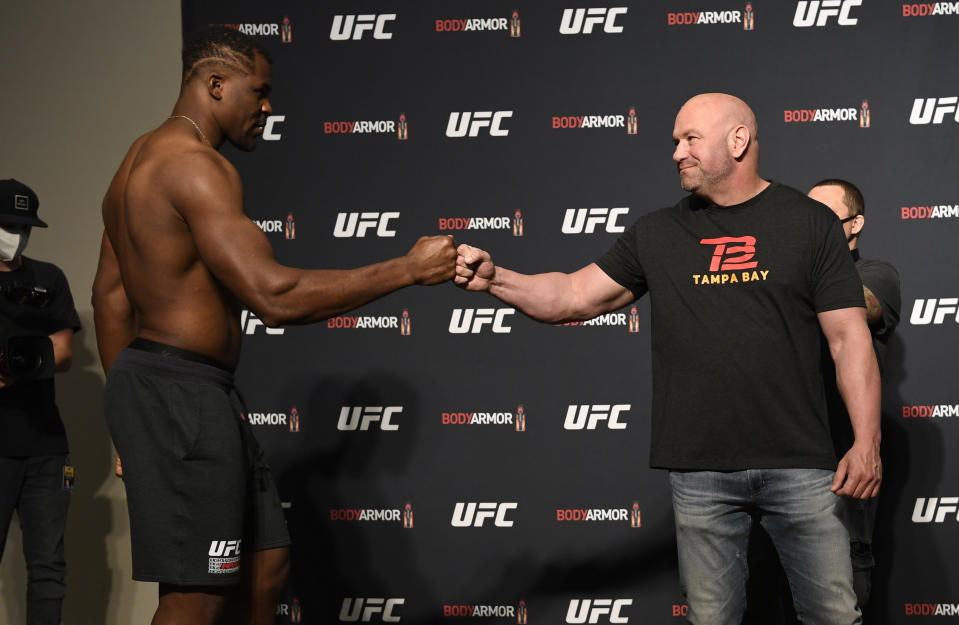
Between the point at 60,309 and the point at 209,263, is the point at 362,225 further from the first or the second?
the point at 209,263

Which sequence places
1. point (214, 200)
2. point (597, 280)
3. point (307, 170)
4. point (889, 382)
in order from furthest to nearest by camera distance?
point (307, 170), point (889, 382), point (597, 280), point (214, 200)

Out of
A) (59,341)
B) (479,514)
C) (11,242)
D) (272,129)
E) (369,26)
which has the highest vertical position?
(369,26)

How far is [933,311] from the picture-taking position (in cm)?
363

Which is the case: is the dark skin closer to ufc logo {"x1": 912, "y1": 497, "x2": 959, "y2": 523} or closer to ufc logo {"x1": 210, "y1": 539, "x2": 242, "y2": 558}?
ufc logo {"x1": 210, "y1": 539, "x2": 242, "y2": 558}

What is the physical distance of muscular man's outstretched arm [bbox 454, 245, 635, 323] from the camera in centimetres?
260

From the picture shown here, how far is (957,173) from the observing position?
364 cm

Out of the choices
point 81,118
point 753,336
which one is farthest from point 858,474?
point 81,118

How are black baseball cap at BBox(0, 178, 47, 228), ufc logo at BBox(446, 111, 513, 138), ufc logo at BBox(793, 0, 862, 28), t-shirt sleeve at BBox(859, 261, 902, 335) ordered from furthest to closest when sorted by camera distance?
ufc logo at BBox(446, 111, 513, 138) < ufc logo at BBox(793, 0, 862, 28) < black baseball cap at BBox(0, 178, 47, 228) < t-shirt sleeve at BBox(859, 261, 902, 335)

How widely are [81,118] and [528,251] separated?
6.85ft

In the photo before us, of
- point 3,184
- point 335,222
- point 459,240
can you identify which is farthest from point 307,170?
point 3,184

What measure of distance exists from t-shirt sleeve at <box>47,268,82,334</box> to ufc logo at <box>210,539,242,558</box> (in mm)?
1629

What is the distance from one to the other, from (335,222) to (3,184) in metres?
1.27

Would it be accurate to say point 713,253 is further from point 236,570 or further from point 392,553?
point 392,553

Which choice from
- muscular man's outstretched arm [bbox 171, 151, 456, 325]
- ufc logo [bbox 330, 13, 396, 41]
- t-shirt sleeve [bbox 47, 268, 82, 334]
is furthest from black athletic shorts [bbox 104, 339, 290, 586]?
ufc logo [bbox 330, 13, 396, 41]
